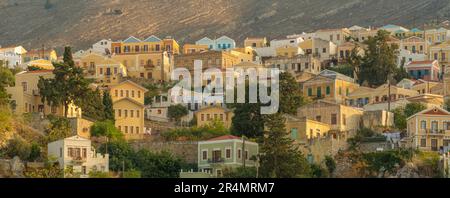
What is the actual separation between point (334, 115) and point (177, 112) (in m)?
14.0

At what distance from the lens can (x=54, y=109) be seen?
88312mm

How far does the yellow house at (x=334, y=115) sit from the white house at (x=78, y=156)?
13.8 m

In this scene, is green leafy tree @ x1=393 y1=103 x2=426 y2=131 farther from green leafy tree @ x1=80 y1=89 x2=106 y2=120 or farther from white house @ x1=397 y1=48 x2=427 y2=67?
white house @ x1=397 y1=48 x2=427 y2=67

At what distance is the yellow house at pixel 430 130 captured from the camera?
78.2 metres

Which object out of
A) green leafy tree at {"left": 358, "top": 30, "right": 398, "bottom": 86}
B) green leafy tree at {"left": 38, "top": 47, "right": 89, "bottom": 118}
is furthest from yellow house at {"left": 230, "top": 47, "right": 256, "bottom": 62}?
green leafy tree at {"left": 38, "top": 47, "right": 89, "bottom": 118}

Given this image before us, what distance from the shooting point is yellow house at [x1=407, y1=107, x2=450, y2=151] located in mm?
78250

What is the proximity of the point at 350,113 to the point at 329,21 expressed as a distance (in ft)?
296

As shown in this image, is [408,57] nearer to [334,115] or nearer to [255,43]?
[255,43]

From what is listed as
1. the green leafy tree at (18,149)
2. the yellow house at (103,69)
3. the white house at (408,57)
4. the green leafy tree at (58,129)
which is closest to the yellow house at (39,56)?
the yellow house at (103,69)

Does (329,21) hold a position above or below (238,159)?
above

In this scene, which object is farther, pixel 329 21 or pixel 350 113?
pixel 329 21

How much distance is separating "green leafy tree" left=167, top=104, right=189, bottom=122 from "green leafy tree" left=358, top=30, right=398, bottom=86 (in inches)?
526
